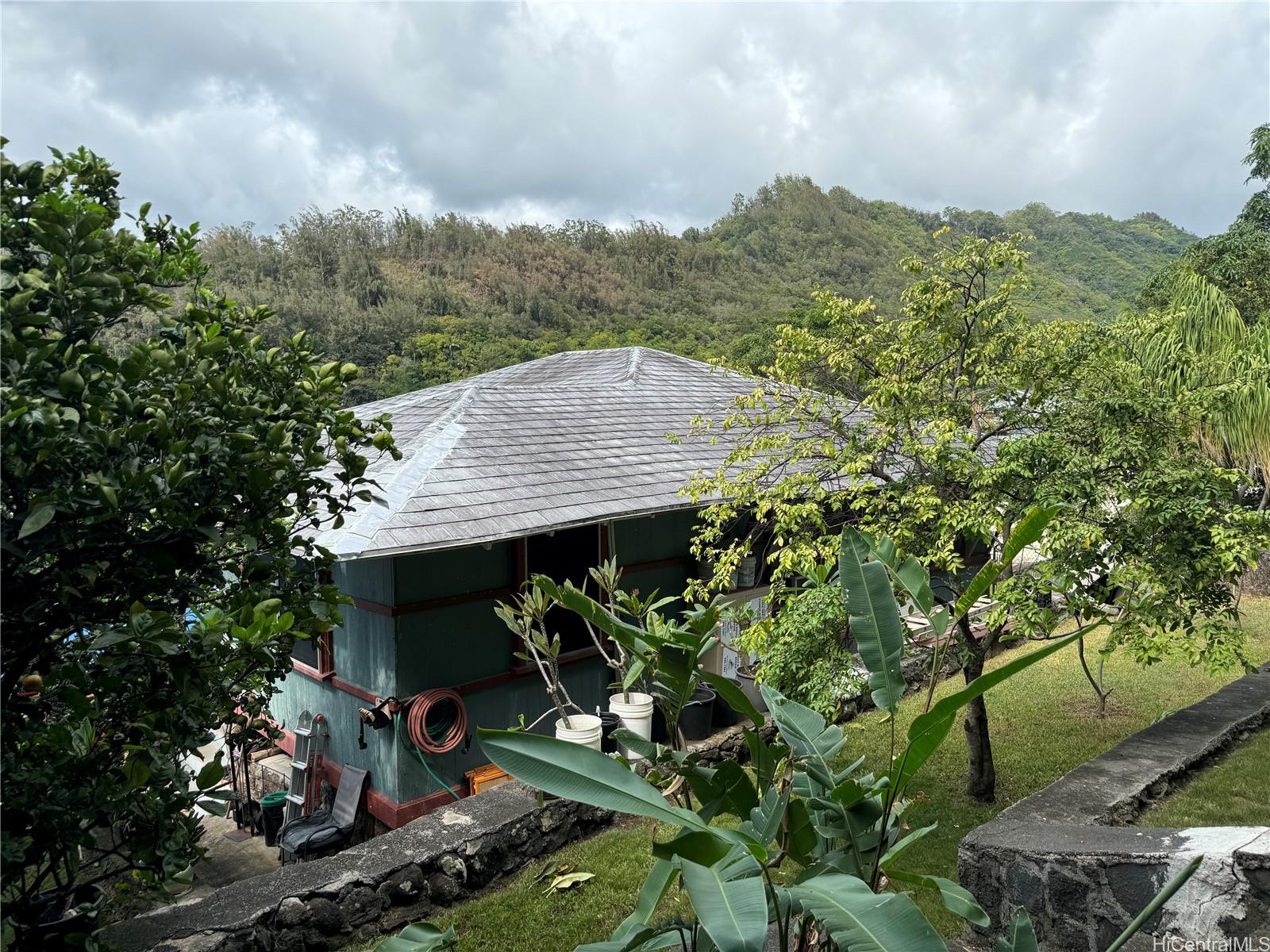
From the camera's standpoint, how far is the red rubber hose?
6355 mm

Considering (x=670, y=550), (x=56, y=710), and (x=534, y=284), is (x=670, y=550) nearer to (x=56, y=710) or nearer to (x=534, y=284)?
(x=56, y=710)

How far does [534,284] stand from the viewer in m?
42.3

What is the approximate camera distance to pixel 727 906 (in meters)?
1.47

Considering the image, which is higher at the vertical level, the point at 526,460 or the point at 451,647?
the point at 526,460

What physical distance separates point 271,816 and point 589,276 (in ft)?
134

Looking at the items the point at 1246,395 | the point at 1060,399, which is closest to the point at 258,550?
the point at 1060,399

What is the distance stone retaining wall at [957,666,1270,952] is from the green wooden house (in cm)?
404

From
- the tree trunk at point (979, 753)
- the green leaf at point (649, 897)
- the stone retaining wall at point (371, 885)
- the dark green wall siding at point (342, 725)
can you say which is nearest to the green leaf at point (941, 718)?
the green leaf at point (649, 897)

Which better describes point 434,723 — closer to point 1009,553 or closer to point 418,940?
point 418,940

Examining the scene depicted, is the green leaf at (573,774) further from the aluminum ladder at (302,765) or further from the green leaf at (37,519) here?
the aluminum ladder at (302,765)

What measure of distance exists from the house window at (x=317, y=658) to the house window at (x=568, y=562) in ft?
6.68

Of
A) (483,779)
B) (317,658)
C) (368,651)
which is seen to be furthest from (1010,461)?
(317,658)

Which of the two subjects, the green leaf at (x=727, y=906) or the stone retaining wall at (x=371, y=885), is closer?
the green leaf at (x=727, y=906)

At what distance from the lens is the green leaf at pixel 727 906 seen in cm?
138
